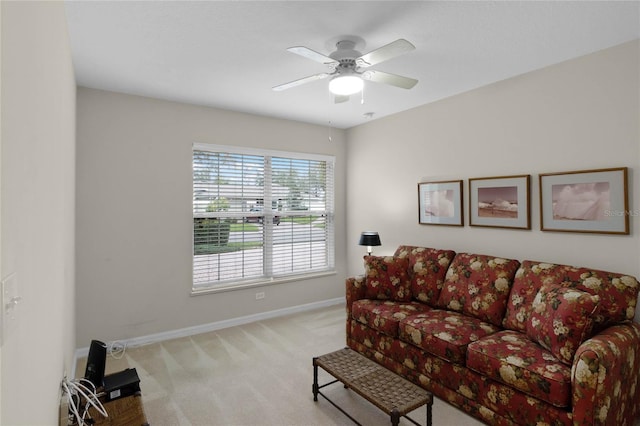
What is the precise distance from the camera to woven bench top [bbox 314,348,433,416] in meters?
2.04

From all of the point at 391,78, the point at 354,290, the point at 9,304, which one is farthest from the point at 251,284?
the point at 9,304

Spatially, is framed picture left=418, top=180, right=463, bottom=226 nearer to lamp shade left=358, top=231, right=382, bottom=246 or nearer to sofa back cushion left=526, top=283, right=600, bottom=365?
lamp shade left=358, top=231, right=382, bottom=246

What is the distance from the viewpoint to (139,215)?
12.3ft

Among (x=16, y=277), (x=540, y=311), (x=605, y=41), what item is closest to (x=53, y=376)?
(x=16, y=277)

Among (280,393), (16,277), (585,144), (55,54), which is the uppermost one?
(55,54)

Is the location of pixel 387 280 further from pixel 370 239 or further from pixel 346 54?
pixel 346 54

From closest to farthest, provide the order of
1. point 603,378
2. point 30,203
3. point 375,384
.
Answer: point 30,203
point 603,378
point 375,384

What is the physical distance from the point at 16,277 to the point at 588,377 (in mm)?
2557

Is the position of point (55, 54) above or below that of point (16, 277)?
above

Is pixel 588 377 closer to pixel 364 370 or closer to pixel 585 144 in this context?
pixel 364 370

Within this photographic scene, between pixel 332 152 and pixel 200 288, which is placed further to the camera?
pixel 332 152

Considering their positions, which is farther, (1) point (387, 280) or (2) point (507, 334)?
(1) point (387, 280)

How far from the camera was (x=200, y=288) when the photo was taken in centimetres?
415

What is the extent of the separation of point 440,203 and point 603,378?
2351 mm
